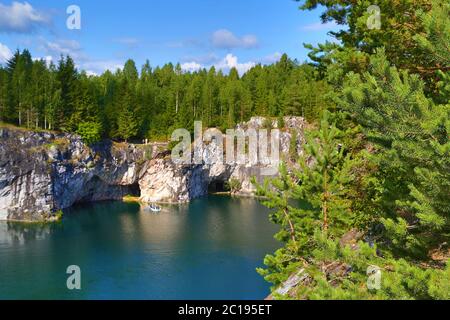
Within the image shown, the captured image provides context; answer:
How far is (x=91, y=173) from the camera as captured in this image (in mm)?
56781

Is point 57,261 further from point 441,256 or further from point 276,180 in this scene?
point 441,256

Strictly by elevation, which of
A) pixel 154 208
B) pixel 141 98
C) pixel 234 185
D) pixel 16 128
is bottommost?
pixel 154 208

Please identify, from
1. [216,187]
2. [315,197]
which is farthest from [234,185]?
[315,197]

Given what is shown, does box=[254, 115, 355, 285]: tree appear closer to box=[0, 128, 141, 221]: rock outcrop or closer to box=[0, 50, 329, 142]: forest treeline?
box=[0, 50, 329, 142]: forest treeline

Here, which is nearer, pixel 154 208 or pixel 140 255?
pixel 140 255

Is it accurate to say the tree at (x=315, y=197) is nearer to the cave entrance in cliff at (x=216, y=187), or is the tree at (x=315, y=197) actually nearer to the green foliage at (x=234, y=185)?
the green foliage at (x=234, y=185)

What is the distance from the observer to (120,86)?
6169 centimetres

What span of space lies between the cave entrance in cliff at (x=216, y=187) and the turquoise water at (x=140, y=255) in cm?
2084

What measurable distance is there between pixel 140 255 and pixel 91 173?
82.7 feet

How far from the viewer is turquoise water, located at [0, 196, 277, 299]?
28.0 m

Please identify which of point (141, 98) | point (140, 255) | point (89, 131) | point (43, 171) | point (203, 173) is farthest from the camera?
point (203, 173)

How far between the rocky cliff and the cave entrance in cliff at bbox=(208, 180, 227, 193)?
192mm

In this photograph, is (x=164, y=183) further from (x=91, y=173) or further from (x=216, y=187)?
(x=216, y=187)
